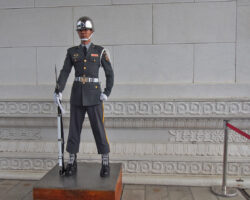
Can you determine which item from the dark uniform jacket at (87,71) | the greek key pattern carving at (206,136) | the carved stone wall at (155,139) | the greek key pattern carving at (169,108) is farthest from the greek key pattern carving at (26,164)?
the greek key pattern carving at (206,136)

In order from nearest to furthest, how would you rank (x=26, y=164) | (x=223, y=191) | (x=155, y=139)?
(x=223, y=191) < (x=155, y=139) < (x=26, y=164)

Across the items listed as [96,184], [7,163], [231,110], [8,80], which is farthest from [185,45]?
[7,163]

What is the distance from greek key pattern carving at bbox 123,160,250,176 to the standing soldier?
0.72 metres

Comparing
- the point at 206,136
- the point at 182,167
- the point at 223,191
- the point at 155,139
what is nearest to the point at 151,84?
the point at 155,139

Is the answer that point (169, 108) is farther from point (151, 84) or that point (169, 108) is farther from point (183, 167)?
point (183, 167)

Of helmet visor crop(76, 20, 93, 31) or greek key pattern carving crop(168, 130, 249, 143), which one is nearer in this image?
helmet visor crop(76, 20, 93, 31)

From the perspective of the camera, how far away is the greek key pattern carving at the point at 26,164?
347 centimetres

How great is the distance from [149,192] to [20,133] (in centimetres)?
193

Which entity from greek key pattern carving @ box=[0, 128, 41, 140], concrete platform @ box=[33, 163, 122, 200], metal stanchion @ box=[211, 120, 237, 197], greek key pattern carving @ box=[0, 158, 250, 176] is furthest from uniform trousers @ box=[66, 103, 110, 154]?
metal stanchion @ box=[211, 120, 237, 197]

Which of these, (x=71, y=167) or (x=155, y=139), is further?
(x=155, y=139)

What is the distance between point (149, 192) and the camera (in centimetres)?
302

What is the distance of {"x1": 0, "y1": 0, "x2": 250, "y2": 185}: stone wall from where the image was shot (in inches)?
127

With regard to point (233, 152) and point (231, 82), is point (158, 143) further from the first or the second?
point (231, 82)

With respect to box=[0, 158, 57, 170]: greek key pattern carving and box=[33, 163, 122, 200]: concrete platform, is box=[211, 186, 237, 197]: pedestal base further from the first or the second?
box=[0, 158, 57, 170]: greek key pattern carving
